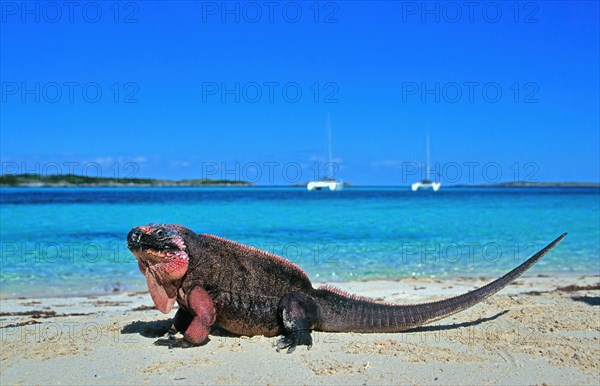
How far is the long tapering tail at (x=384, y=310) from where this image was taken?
6.69 metres

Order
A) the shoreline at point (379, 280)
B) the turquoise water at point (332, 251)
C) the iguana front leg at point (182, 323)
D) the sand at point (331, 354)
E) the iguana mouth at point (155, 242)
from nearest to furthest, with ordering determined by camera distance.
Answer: the sand at point (331, 354) → the iguana mouth at point (155, 242) → the iguana front leg at point (182, 323) → the shoreline at point (379, 280) → the turquoise water at point (332, 251)

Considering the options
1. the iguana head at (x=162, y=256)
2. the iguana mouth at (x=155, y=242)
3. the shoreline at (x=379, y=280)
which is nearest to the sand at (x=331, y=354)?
the iguana head at (x=162, y=256)

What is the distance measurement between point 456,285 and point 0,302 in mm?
9015

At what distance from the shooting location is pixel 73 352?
19.9 ft

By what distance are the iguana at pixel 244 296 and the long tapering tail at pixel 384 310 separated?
0.04 feet

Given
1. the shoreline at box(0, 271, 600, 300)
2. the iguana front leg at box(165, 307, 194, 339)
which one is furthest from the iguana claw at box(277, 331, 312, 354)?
the shoreline at box(0, 271, 600, 300)

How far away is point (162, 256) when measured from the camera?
19.8ft

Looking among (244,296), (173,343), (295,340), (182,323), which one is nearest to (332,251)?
(182,323)

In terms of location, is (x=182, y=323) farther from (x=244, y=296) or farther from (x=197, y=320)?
(x=244, y=296)

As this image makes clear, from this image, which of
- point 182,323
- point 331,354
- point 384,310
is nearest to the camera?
point 331,354

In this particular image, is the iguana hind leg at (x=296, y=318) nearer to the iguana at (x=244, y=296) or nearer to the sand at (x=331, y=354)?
the iguana at (x=244, y=296)

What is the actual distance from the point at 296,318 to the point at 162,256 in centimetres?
157

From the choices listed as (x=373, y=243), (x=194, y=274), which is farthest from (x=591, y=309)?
(x=373, y=243)

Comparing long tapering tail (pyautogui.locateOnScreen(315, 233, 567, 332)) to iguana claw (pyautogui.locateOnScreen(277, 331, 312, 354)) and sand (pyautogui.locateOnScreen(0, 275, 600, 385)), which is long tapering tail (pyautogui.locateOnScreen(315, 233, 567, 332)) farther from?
iguana claw (pyautogui.locateOnScreen(277, 331, 312, 354))
